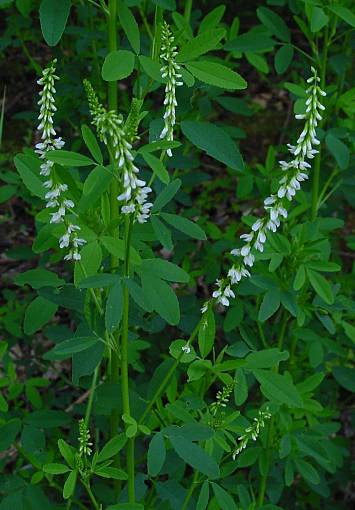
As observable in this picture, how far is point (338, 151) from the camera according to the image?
105 inches

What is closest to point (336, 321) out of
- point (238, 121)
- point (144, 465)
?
point (144, 465)

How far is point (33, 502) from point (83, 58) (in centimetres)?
192

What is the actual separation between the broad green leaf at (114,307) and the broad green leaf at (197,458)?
1.18 feet

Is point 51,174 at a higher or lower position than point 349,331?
higher

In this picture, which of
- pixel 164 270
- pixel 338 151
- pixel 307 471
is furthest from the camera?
pixel 338 151

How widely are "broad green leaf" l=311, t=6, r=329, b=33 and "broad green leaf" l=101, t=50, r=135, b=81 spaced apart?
0.74 m

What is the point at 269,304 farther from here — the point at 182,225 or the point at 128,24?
the point at 128,24

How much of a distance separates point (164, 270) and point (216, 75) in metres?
0.44

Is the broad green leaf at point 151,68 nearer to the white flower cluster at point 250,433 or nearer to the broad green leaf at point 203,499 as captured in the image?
the white flower cluster at point 250,433

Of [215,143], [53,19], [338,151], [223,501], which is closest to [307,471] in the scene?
[223,501]

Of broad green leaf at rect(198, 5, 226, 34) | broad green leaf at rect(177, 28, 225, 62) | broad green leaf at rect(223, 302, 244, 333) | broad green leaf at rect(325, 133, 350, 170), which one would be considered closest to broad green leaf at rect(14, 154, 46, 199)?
broad green leaf at rect(177, 28, 225, 62)

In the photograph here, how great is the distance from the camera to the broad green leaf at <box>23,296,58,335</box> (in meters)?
2.03

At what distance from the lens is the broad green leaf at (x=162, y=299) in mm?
1701

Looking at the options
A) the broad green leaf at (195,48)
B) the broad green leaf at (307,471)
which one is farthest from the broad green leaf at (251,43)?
the broad green leaf at (307,471)
